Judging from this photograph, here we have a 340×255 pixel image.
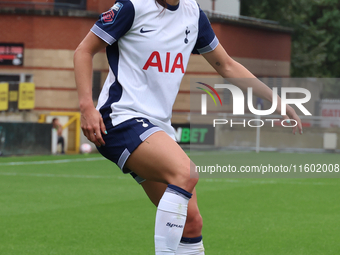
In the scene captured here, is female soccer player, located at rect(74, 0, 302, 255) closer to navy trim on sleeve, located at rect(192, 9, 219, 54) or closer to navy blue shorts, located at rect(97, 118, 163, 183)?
navy blue shorts, located at rect(97, 118, 163, 183)

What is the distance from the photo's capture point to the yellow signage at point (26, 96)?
2236cm

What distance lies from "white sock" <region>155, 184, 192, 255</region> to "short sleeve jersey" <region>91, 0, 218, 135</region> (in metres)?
0.48

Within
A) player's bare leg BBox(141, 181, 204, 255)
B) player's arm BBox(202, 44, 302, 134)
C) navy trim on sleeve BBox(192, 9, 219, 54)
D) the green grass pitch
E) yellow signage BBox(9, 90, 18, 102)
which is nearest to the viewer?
player's bare leg BBox(141, 181, 204, 255)

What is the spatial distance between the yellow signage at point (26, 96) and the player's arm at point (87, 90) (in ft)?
63.1

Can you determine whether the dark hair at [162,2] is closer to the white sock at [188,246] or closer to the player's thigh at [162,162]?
the player's thigh at [162,162]

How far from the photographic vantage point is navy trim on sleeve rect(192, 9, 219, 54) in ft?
12.9

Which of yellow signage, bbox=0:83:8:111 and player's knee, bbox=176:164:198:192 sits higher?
yellow signage, bbox=0:83:8:111

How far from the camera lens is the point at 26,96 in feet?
75.3

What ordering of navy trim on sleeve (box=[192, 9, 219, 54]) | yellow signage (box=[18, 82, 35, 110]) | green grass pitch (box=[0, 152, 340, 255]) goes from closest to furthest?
navy trim on sleeve (box=[192, 9, 219, 54]) < green grass pitch (box=[0, 152, 340, 255]) < yellow signage (box=[18, 82, 35, 110])

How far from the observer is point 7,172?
13.3m

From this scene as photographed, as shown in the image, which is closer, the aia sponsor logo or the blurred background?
the aia sponsor logo

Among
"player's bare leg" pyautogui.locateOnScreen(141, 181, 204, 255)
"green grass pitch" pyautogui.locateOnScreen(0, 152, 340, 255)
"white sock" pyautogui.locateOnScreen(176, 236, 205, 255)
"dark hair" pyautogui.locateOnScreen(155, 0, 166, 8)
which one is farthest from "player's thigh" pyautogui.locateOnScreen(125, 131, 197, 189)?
"green grass pitch" pyautogui.locateOnScreen(0, 152, 340, 255)

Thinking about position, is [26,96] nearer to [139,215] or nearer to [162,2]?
[139,215]

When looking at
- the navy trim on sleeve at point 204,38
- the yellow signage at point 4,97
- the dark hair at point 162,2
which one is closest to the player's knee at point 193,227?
the navy trim on sleeve at point 204,38
